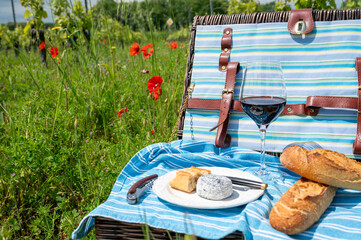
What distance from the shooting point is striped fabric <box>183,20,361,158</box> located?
1.56 m

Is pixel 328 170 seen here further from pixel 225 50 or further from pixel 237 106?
pixel 225 50

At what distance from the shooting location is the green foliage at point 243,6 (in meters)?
3.89

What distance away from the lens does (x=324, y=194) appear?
1025 mm

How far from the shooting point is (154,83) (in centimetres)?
188

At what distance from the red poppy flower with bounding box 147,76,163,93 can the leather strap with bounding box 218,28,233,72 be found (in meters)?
0.38

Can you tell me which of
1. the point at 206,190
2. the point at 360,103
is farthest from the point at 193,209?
the point at 360,103

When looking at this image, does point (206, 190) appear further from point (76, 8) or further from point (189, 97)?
point (76, 8)

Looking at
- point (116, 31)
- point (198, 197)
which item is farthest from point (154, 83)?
point (116, 31)

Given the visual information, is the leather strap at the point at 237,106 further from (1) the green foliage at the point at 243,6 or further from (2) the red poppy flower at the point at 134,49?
(1) the green foliage at the point at 243,6

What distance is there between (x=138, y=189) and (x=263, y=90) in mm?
652

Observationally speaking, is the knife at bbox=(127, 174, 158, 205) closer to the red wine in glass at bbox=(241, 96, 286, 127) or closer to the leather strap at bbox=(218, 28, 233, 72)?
the red wine in glass at bbox=(241, 96, 286, 127)

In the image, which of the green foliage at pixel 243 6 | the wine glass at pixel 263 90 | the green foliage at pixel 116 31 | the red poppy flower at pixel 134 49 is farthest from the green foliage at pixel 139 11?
the wine glass at pixel 263 90

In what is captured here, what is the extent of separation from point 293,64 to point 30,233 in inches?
64.0

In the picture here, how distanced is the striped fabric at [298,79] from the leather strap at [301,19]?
0.03 metres
